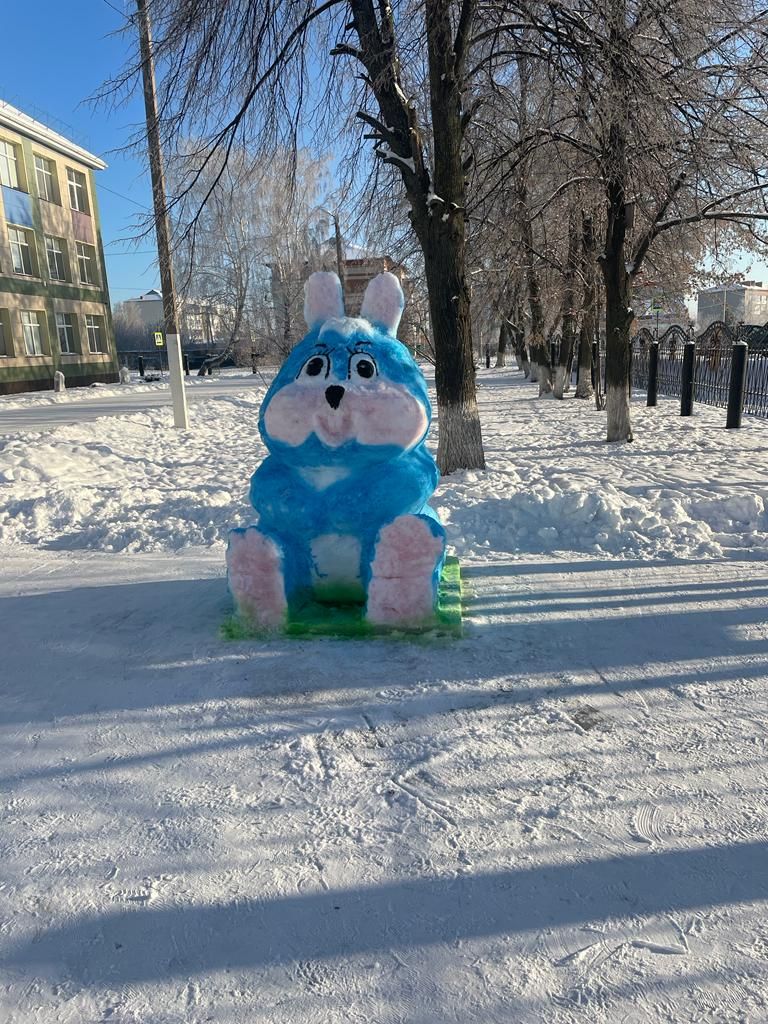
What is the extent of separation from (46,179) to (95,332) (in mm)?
6115

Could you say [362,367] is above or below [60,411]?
above

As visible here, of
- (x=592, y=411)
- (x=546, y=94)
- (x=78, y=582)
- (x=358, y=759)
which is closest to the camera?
(x=358, y=759)

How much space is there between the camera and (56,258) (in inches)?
1072

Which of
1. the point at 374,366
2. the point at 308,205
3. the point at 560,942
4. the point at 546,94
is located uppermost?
the point at 308,205

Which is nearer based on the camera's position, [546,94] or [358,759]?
[358,759]

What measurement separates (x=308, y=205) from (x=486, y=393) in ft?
27.1

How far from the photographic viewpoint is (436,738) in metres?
2.46

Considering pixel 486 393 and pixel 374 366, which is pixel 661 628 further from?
pixel 486 393

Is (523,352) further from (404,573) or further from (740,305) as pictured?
(740,305)

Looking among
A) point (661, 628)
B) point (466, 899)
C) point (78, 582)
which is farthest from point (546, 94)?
point (466, 899)

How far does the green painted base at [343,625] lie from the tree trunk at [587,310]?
10.3 meters

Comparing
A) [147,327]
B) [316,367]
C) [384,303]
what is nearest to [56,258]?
[384,303]

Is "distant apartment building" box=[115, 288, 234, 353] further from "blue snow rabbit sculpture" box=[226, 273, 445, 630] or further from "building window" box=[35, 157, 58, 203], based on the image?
"blue snow rabbit sculpture" box=[226, 273, 445, 630]

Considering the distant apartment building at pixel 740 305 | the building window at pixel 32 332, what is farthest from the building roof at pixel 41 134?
the distant apartment building at pixel 740 305
